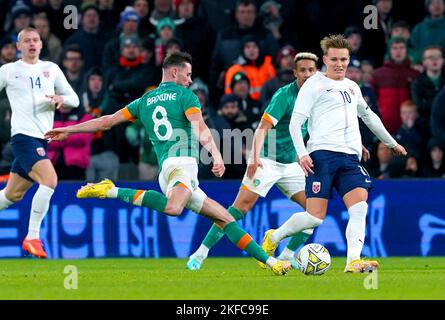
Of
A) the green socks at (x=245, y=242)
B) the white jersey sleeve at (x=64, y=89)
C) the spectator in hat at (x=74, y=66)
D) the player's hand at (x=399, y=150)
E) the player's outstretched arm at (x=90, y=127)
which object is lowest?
the green socks at (x=245, y=242)

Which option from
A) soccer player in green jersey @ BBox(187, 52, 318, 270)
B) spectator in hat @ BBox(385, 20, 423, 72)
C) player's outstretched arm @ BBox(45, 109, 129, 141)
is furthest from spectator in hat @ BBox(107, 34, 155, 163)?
player's outstretched arm @ BBox(45, 109, 129, 141)

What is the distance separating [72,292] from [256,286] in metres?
1.52

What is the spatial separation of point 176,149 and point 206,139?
515mm

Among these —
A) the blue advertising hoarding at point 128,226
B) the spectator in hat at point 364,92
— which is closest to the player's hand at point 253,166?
the blue advertising hoarding at point 128,226

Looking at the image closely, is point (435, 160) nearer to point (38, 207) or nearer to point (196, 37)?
point (196, 37)

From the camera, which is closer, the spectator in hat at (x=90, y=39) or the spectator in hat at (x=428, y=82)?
the spectator in hat at (x=428, y=82)

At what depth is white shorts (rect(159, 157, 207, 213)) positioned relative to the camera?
443 inches

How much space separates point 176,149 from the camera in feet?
37.5

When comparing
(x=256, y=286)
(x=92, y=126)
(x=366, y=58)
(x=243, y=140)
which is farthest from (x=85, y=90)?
(x=256, y=286)

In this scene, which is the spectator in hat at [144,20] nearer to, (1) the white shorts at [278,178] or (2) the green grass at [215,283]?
(2) the green grass at [215,283]

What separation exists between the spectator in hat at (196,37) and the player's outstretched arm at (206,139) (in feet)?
25.2

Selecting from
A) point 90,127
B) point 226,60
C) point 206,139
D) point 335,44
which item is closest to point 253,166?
point 206,139

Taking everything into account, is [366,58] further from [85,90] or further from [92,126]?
[92,126]

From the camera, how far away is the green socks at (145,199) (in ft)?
36.5
